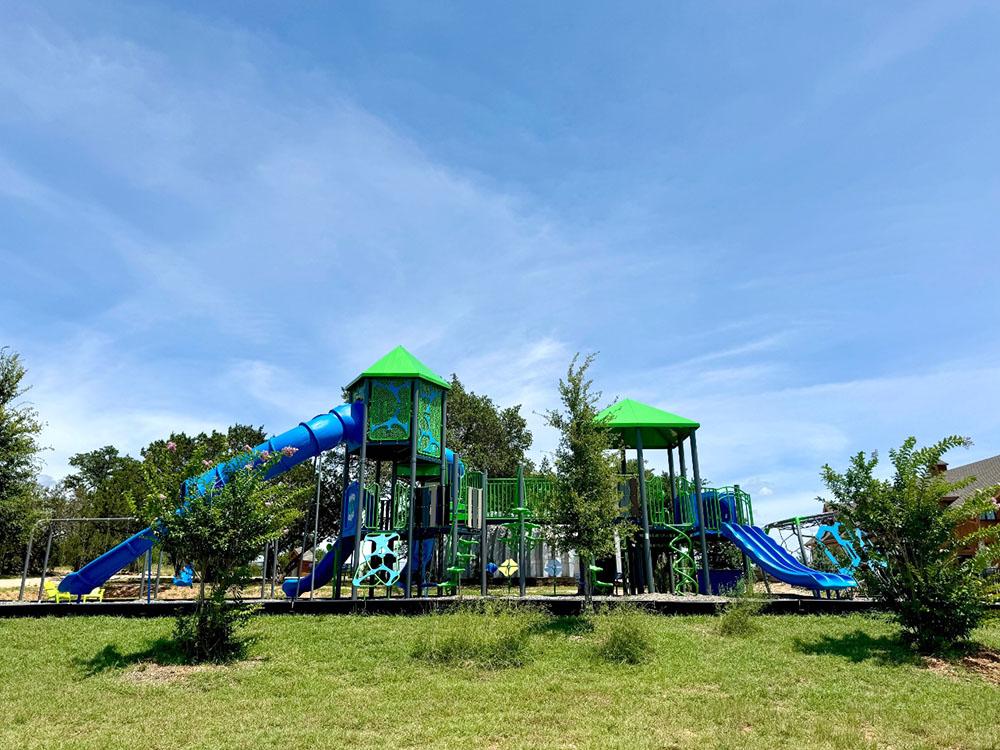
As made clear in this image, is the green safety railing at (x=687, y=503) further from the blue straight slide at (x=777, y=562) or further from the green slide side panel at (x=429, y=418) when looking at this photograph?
the green slide side panel at (x=429, y=418)

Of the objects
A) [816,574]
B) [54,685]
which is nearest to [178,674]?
[54,685]

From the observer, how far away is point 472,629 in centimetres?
1082

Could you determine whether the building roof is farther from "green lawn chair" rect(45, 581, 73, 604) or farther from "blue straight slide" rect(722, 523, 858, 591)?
"green lawn chair" rect(45, 581, 73, 604)

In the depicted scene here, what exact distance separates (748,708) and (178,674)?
314 inches

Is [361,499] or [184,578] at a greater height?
[361,499]

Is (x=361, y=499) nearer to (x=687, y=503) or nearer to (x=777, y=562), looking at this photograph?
(x=687, y=503)

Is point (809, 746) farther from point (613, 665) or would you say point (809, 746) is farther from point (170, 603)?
point (170, 603)

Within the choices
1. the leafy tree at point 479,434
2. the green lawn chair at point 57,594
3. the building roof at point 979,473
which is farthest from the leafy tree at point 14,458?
the building roof at point 979,473

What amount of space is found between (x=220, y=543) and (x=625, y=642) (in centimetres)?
678

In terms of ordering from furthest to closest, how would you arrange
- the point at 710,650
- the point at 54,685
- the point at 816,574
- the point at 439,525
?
the point at 439,525
the point at 816,574
the point at 710,650
the point at 54,685

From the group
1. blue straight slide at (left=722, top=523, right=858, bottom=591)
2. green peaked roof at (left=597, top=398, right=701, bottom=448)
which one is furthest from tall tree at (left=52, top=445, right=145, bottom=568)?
blue straight slide at (left=722, top=523, right=858, bottom=591)

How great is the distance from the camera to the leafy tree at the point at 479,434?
42469mm

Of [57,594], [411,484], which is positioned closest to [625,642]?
[411,484]

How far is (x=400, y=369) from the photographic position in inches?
750
